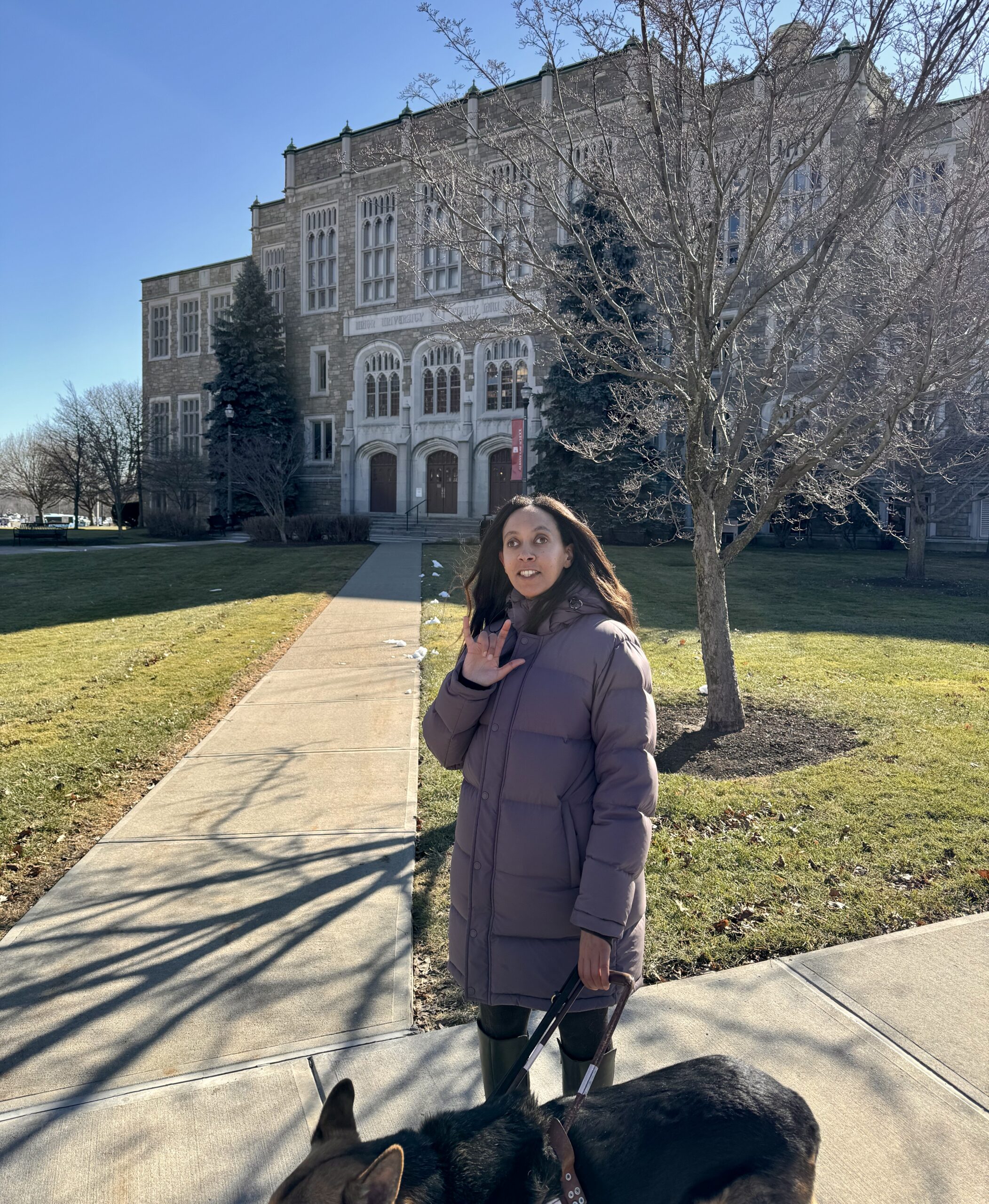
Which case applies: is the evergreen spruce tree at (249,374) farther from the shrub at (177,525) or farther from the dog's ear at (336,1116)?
the dog's ear at (336,1116)

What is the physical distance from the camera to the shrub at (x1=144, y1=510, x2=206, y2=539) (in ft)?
104

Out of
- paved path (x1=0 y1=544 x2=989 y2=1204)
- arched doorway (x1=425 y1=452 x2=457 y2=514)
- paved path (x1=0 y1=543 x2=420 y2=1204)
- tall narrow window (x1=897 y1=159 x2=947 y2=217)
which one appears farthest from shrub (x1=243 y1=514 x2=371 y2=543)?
paved path (x1=0 y1=544 x2=989 y2=1204)

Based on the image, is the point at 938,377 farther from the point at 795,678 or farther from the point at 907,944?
the point at 907,944

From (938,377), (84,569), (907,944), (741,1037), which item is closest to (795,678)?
(938,377)

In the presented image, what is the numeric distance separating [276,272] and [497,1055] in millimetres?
44952

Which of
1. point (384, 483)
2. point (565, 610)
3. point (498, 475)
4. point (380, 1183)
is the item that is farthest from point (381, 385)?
point (380, 1183)

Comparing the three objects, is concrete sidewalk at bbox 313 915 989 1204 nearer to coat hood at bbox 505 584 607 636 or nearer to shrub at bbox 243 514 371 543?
coat hood at bbox 505 584 607 636

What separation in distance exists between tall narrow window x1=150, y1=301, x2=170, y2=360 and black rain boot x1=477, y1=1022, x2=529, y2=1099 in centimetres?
5193

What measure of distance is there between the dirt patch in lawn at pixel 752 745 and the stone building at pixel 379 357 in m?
23.7

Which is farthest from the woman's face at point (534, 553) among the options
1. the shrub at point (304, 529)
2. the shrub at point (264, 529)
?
the shrub at point (264, 529)

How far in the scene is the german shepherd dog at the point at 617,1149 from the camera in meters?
1.62

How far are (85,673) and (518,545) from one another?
798 cm

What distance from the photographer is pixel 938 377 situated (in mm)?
6242

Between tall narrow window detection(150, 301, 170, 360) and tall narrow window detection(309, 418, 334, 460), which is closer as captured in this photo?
tall narrow window detection(309, 418, 334, 460)
